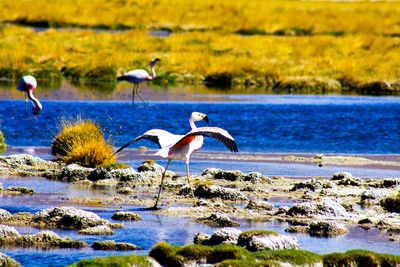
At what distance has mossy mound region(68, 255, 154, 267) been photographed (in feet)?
39.7

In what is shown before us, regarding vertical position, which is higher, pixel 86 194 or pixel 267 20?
pixel 267 20

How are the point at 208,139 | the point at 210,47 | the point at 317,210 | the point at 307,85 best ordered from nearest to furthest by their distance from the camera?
the point at 317,210
the point at 208,139
the point at 307,85
the point at 210,47

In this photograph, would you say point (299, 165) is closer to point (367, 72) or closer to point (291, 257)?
point (291, 257)

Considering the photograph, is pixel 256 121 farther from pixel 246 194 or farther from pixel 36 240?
pixel 36 240

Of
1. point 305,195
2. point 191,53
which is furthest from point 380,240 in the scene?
point 191,53

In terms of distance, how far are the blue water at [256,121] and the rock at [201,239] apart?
12384mm

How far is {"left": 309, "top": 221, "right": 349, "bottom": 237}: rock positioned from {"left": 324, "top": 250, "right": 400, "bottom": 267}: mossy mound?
101 inches

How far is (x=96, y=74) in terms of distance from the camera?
2013 inches

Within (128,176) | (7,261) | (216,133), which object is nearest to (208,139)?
(128,176)

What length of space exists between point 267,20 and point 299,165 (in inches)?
2166

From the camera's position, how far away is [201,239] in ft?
47.4

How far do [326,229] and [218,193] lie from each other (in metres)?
3.41

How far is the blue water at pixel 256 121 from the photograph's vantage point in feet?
99.3

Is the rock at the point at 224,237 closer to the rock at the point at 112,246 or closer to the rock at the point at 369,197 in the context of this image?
the rock at the point at 112,246
